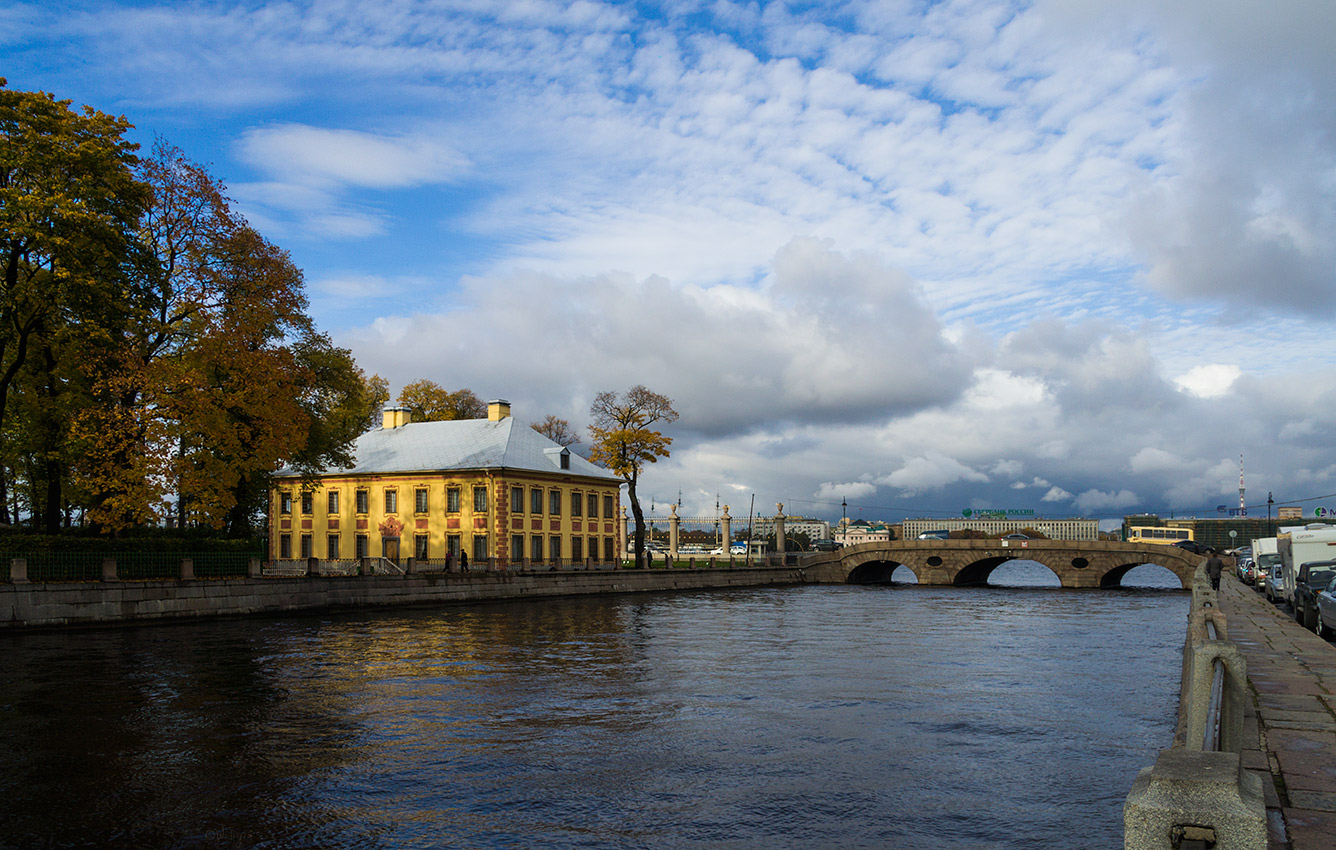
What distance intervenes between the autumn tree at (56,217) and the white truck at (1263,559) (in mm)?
45359

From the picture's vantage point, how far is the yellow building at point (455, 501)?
188ft

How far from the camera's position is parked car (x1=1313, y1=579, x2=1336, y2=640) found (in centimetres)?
1945

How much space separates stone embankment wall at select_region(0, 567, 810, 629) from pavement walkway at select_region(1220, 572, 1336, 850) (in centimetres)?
3079

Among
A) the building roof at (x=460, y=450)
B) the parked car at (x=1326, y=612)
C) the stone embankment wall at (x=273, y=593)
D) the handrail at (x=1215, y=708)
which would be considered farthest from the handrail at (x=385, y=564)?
the handrail at (x=1215, y=708)

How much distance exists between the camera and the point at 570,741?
13.8 meters

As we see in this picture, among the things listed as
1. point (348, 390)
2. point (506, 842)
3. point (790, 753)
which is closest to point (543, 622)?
point (348, 390)

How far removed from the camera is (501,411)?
64.4 m

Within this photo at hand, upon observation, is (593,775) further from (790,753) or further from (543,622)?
(543,622)

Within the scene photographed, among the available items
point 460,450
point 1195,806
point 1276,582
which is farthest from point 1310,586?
point 460,450

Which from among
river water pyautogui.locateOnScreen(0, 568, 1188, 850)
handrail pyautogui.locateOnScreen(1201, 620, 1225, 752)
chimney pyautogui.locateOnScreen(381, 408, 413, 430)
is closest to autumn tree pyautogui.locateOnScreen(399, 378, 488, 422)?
chimney pyautogui.locateOnScreen(381, 408, 413, 430)

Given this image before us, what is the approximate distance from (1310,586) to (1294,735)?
16.8 meters

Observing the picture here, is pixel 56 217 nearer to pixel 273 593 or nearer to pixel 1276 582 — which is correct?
pixel 273 593

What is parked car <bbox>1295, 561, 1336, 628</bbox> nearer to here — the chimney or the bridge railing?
the bridge railing

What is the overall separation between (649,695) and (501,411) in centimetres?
4776
